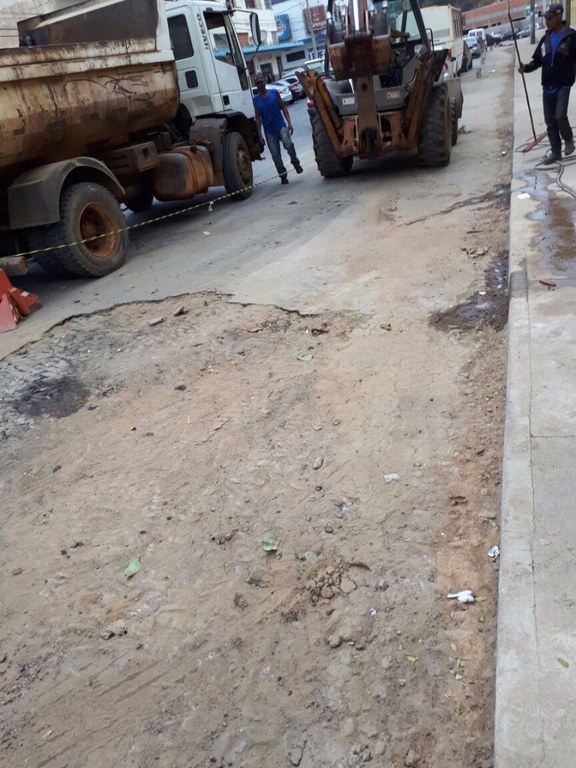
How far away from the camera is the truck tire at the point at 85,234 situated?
24.6 feet

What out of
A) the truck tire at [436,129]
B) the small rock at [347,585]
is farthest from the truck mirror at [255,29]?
the small rock at [347,585]

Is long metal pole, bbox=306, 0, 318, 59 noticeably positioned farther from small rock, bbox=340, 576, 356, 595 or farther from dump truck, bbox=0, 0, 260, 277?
small rock, bbox=340, 576, 356, 595

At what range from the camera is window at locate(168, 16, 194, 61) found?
10094 mm

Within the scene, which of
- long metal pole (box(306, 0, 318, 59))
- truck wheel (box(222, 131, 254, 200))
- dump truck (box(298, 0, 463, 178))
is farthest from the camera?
long metal pole (box(306, 0, 318, 59))

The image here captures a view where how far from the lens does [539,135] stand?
34.9 ft

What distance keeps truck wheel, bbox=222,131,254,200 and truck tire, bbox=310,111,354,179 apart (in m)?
1.26

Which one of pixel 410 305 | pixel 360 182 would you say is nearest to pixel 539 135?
pixel 360 182

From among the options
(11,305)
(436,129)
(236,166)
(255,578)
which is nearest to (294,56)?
(236,166)

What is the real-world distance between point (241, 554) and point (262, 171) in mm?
12174

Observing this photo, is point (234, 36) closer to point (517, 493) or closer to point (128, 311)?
point (128, 311)

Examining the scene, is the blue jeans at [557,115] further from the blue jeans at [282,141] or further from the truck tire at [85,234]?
the truck tire at [85,234]

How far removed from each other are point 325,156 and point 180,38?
2964 millimetres

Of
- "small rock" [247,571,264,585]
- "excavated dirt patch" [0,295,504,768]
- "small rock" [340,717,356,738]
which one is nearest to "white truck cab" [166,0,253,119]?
"excavated dirt patch" [0,295,504,768]

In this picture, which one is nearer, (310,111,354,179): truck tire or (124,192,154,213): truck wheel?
(310,111,354,179): truck tire
